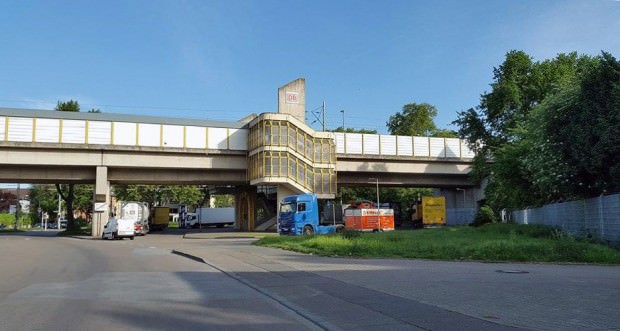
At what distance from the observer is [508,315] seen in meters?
8.77

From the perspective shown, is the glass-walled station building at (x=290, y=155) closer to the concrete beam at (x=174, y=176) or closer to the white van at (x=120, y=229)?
the concrete beam at (x=174, y=176)

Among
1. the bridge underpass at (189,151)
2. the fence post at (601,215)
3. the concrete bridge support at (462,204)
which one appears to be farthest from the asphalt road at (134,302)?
the concrete bridge support at (462,204)

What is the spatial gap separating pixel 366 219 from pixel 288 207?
807 centimetres

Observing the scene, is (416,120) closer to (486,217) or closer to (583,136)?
(486,217)

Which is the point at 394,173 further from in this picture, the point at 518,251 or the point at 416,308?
the point at 416,308

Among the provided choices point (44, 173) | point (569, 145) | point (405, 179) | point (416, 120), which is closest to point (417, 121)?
point (416, 120)

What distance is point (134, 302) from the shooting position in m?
10.8

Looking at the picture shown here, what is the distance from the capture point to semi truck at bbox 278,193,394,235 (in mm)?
38688

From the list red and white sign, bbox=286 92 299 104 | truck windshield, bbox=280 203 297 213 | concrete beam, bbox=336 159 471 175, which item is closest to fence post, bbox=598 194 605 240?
truck windshield, bbox=280 203 297 213

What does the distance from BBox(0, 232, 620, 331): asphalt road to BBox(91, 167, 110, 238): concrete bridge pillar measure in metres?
31.7

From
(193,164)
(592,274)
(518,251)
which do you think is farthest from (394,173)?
(592,274)

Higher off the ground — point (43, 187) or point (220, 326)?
point (43, 187)

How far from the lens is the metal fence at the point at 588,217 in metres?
22.7

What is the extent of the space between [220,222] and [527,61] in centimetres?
5202
